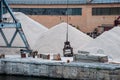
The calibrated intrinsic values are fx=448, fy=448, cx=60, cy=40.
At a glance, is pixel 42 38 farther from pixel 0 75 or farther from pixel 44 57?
pixel 0 75

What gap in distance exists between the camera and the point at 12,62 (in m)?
27.4

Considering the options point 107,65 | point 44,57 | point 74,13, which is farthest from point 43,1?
point 107,65

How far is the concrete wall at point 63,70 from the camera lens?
2436 cm

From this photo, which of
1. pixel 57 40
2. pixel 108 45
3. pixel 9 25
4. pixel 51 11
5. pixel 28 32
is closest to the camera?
pixel 108 45

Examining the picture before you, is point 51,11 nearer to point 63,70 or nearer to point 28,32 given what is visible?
point 28,32

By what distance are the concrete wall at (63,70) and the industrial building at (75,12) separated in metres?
20.9

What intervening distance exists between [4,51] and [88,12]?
659 inches

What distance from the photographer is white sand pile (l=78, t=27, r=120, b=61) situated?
1118 inches

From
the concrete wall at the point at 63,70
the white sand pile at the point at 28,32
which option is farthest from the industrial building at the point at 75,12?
the concrete wall at the point at 63,70

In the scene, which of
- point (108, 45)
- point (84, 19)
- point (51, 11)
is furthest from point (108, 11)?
point (108, 45)

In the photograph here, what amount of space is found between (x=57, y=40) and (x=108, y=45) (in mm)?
5189

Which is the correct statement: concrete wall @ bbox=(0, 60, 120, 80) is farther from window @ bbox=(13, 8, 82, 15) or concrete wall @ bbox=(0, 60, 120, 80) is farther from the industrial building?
window @ bbox=(13, 8, 82, 15)

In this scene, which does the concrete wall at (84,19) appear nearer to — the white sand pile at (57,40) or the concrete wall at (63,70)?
the white sand pile at (57,40)

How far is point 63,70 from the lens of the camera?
25.8 m
